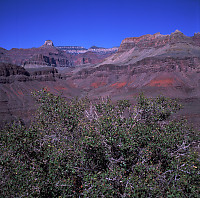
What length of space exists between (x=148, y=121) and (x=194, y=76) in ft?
179

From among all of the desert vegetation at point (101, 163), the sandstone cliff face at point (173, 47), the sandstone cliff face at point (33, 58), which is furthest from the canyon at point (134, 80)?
the sandstone cliff face at point (33, 58)

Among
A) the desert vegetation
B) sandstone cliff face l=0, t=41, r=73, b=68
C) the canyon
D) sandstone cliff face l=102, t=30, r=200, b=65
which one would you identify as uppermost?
sandstone cliff face l=0, t=41, r=73, b=68

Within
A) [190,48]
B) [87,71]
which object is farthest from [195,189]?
[87,71]

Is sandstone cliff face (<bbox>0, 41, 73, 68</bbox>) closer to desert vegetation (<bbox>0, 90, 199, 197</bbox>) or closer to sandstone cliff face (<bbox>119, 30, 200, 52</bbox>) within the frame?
sandstone cliff face (<bbox>119, 30, 200, 52</bbox>)

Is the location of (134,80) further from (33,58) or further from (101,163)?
(33,58)

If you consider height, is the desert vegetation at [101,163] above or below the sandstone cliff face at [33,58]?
below

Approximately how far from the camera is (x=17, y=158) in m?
9.27

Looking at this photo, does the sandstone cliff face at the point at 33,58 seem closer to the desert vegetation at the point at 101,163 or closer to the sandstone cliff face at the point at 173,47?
the sandstone cliff face at the point at 173,47

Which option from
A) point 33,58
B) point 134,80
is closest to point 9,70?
point 134,80

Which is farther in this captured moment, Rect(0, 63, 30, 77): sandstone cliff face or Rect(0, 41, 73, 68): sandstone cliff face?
Rect(0, 41, 73, 68): sandstone cliff face

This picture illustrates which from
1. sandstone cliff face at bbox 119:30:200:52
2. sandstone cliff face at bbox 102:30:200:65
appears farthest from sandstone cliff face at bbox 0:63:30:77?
sandstone cliff face at bbox 119:30:200:52

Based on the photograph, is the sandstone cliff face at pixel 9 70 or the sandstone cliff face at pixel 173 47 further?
the sandstone cliff face at pixel 173 47

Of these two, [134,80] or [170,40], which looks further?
[170,40]

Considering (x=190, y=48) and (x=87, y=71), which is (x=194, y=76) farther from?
(x=87, y=71)
